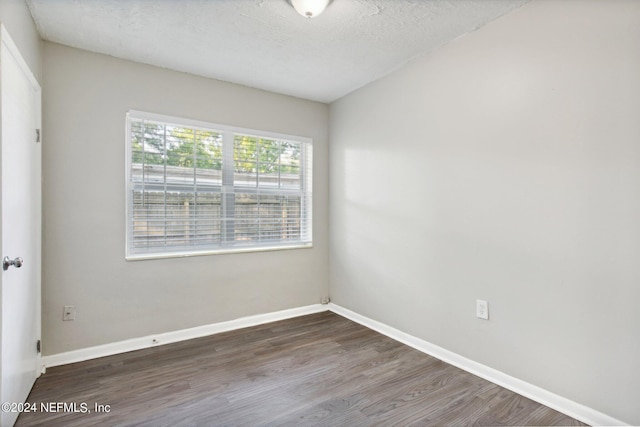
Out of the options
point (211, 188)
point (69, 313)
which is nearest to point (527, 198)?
point (211, 188)

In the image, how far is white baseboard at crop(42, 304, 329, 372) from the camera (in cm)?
247

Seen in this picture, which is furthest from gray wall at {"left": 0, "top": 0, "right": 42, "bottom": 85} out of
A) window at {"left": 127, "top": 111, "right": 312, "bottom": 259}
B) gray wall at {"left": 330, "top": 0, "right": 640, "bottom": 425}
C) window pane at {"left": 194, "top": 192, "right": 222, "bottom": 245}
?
gray wall at {"left": 330, "top": 0, "right": 640, "bottom": 425}

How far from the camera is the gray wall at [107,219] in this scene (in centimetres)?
244

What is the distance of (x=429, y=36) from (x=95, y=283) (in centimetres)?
328

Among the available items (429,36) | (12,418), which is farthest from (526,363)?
(12,418)

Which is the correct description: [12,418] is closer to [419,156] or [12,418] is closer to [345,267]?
[345,267]

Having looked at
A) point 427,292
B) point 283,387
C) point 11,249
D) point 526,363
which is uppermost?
point 11,249

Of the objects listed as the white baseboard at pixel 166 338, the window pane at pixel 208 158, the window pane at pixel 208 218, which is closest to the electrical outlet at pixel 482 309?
the white baseboard at pixel 166 338

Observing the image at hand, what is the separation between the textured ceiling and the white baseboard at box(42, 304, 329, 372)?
7.97 ft

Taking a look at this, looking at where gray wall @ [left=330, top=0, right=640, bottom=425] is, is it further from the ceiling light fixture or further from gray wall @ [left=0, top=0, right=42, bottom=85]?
gray wall @ [left=0, top=0, right=42, bottom=85]

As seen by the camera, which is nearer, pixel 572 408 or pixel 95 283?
pixel 572 408

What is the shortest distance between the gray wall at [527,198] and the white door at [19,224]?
2.67 meters

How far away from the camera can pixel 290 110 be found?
359cm

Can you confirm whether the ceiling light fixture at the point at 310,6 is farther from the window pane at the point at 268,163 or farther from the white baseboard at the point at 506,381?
the white baseboard at the point at 506,381
